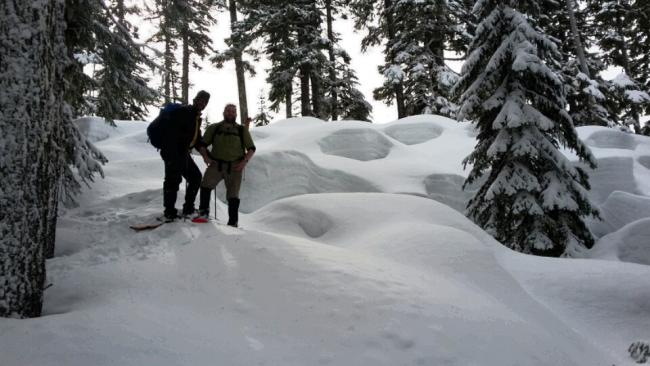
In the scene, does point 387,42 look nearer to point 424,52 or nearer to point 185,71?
point 424,52

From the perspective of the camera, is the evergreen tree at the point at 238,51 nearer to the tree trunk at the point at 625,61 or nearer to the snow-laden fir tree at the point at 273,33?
the snow-laden fir tree at the point at 273,33

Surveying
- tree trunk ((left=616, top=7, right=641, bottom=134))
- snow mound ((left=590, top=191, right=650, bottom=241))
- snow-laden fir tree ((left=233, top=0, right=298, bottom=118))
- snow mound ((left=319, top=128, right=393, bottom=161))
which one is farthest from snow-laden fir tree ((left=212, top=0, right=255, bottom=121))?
tree trunk ((left=616, top=7, right=641, bottom=134))

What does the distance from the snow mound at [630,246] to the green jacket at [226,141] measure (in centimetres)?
789

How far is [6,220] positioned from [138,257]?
5.34 ft

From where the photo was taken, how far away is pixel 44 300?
11.9 ft

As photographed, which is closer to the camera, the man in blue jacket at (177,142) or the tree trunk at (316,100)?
the man in blue jacket at (177,142)

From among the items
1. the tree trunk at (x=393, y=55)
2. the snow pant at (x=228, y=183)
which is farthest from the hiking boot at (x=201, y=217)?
the tree trunk at (x=393, y=55)

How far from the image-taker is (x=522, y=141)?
29.7 feet

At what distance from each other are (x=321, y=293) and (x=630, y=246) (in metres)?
7.76

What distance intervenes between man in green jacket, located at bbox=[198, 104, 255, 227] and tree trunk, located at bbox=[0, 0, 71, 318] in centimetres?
296

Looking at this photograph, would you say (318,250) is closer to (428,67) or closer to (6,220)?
(6,220)

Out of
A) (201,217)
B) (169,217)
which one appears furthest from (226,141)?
(169,217)

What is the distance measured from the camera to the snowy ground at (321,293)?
3043mm

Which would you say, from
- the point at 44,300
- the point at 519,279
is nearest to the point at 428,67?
the point at 519,279
